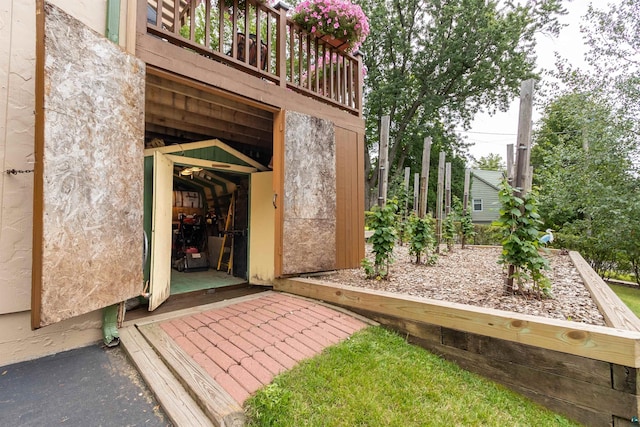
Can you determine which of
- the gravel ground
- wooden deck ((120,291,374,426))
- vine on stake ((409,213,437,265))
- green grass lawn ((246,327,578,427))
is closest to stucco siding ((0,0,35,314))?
wooden deck ((120,291,374,426))

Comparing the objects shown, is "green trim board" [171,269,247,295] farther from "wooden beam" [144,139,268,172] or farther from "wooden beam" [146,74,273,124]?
"wooden beam" [146,74,273,124]

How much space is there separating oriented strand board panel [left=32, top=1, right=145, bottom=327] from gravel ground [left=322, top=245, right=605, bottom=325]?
2.44 meters

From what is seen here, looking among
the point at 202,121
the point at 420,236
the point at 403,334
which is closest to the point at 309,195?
the point at 403,334

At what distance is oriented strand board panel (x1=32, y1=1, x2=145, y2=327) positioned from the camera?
1.81 m

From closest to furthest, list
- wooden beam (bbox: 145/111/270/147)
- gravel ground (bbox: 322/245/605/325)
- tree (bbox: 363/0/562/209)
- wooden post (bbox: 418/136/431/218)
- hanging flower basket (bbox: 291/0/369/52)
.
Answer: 1. gravel ground (bbox: 322/245/605/325)
2. hanging flower basket (bbox: 291/0/369/52)
3. wooden beam (bbox: 145/111/270/147)
4. wooden post (bbox: 418/136/431/218)
5. tree (bbox: 363/0/562/209)

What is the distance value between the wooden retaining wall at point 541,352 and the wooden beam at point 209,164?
3206 millimetres

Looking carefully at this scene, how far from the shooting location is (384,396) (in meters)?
1.85

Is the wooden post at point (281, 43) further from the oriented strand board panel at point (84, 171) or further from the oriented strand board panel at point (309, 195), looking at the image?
the oriented strand board panel at point (84, 171)

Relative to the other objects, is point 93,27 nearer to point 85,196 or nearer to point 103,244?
point 85,196

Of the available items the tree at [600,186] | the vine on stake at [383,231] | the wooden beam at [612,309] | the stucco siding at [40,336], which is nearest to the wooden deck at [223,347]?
the stucco siding at [40,336]

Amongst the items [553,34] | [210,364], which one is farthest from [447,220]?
[553,34]

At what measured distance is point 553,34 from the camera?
11766 millimetres

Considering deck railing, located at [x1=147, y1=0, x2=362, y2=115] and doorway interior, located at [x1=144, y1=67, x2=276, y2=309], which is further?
doorway interior, located at [x1=144, y1=67, x2=276, y2=309]

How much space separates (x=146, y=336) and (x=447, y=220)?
22.8 ft
